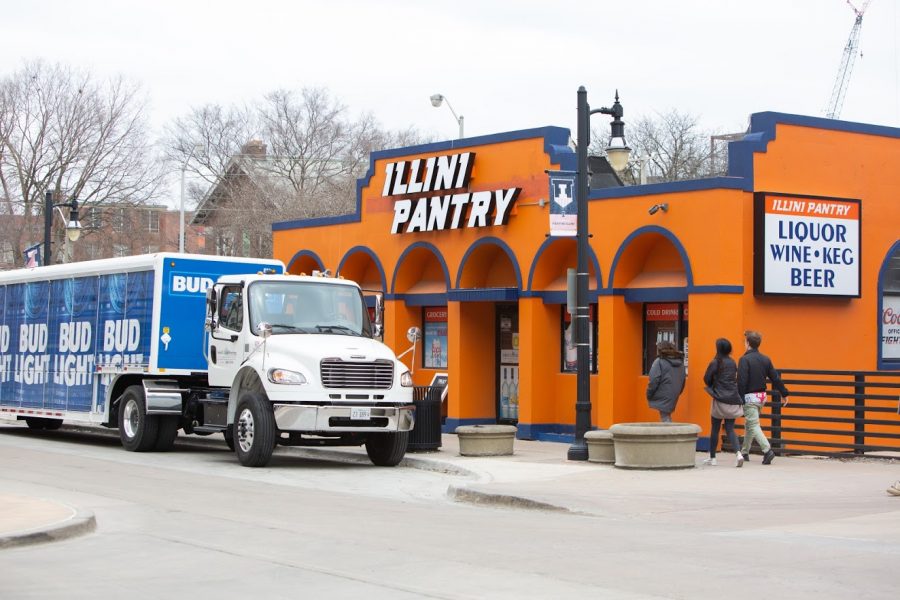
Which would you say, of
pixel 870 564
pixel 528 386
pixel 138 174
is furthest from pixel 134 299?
pixel 138 174

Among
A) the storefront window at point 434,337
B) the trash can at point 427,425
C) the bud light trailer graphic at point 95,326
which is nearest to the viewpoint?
the trash can at point 427,425

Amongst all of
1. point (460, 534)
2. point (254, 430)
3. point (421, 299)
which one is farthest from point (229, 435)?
point (460, 534)

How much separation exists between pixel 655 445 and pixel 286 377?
527cm

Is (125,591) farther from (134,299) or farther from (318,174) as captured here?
(318,174)

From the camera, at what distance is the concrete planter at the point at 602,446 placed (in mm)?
19062

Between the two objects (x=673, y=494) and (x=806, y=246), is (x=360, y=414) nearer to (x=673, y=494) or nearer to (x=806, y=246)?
(x=673, y=494)

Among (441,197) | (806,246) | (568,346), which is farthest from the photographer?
(441,197)

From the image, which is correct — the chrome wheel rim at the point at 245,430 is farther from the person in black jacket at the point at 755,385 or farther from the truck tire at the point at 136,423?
the person in black jacket at the point at 755,385

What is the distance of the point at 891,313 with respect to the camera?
23.6m

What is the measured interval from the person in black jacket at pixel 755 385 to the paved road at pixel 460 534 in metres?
0.44

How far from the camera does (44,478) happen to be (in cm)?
1725

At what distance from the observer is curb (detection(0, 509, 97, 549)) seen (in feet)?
36.6

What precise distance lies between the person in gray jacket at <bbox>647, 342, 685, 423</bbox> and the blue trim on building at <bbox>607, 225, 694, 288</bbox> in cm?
152

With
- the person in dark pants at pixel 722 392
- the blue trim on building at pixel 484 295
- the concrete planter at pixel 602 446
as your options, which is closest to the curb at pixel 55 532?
the concrete planter at pixel 602 446
